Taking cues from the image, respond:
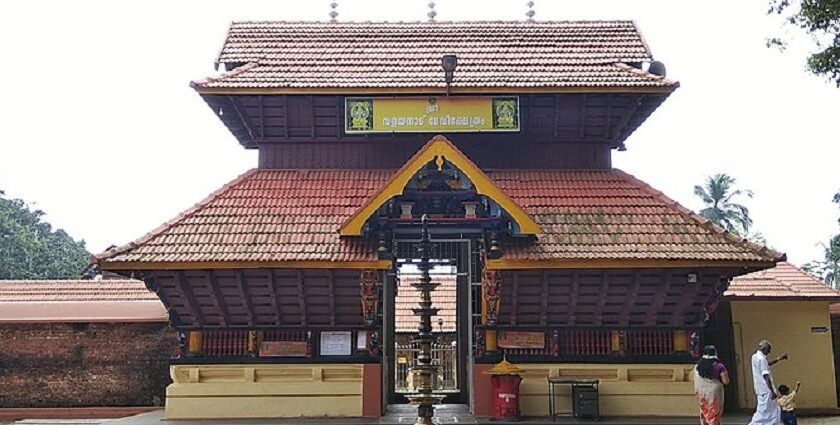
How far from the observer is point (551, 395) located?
1102 cm

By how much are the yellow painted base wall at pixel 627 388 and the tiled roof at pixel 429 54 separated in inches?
166

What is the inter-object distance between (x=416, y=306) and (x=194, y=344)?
8.42m

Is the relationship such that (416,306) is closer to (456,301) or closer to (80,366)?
(456,301)

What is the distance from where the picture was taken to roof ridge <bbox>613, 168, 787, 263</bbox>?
34.8 ft

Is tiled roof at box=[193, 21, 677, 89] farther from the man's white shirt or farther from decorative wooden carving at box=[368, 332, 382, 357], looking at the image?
the man's white shirt

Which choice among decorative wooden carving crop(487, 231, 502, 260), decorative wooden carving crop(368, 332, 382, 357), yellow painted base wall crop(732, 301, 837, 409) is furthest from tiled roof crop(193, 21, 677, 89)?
yellow painted base wall crop(732, 301, 837, 409)

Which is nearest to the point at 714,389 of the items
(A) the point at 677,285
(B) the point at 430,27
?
(A) the point at 677,285

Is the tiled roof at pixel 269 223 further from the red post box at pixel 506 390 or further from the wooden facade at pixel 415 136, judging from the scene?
the red post box at pixel 506 390

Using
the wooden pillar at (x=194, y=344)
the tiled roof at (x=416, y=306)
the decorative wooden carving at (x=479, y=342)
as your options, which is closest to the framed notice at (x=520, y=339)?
the decorative wooden carving at (x=479, y=342)

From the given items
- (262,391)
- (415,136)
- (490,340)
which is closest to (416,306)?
(415,136)

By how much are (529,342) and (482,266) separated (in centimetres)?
128

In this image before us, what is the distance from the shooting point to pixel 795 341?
12844 mm

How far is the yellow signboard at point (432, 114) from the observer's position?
1207 centimetres

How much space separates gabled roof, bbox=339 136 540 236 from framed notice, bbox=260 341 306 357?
1923mm
